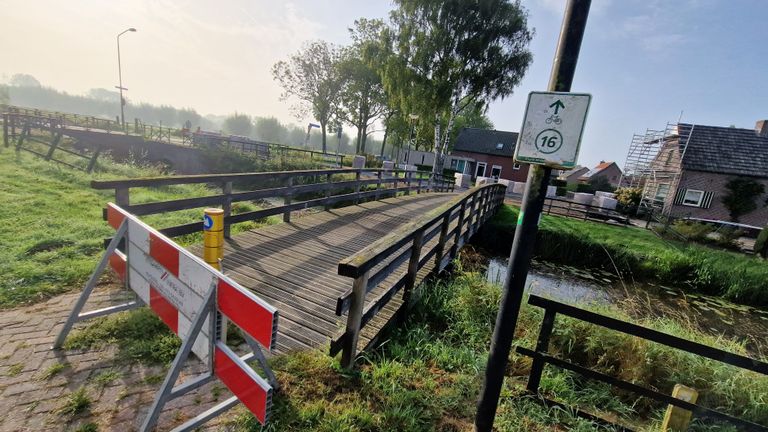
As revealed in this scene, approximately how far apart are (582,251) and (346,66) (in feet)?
96.0

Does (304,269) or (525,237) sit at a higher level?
(525,237)

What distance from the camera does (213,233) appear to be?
3762 millimetres

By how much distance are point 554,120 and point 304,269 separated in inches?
151

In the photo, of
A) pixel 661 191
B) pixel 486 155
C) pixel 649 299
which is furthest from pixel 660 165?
pixel 649 299

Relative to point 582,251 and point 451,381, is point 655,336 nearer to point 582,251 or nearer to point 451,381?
point 451,381

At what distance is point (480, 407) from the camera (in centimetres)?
243

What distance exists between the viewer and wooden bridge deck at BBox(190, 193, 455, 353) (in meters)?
3.50

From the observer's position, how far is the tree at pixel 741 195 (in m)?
18.6

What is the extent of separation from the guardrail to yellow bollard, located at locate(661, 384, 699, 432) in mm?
46

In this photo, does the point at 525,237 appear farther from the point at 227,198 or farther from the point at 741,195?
the point at 741,195

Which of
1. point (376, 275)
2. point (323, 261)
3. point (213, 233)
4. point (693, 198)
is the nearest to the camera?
point (376, 275)

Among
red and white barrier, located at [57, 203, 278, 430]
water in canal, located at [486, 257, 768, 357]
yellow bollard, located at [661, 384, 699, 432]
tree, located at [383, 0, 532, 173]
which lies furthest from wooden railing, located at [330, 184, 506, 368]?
tree, located at [383, 0, 532, 173]

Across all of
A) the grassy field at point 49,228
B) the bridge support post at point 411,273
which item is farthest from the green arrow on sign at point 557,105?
the grassy field at point 49,228

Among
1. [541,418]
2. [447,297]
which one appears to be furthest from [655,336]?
[447,297]
